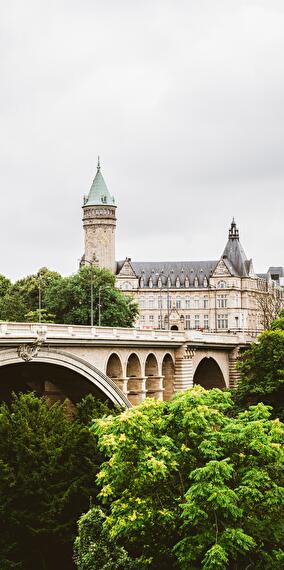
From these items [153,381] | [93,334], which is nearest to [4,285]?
[153,381]

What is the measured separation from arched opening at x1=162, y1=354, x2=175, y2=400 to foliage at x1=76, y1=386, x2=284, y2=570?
44113mm

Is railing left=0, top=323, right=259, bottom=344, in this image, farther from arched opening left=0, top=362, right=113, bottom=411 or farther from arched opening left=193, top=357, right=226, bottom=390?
arched opening left=193, top=357, right=226, bottom=390

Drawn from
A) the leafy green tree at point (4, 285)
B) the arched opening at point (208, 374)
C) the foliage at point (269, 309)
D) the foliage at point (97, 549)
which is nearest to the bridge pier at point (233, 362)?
the arched opening at point (208, 374)

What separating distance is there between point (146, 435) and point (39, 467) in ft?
52.5

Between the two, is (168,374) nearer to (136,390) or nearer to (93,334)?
(136,390)

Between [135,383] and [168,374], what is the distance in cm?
1158

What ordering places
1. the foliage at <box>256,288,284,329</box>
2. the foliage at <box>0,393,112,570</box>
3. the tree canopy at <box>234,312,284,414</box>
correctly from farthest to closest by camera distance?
1. the foliage at <box>256,288,284,329</box>
2. the tree canopy at <box>234,312,284,414</box>
3. the foliage at <box>0,393,112,570</box>

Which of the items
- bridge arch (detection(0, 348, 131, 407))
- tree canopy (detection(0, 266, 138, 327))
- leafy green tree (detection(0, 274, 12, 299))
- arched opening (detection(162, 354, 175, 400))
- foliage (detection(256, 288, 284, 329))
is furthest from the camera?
leafy green tree (detection(0, 274, 12, 299))

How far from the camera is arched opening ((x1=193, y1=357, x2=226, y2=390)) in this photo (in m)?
91.8

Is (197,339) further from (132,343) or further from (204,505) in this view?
(204,505)

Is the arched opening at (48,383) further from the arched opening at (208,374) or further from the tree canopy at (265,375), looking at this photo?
the arched opening at (208,374)

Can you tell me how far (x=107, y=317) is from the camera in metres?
117

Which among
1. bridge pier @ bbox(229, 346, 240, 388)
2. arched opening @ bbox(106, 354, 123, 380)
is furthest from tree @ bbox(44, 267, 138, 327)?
arched opening @ bbox(106, 354, 123, 380)

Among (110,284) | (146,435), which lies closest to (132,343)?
(146,435)
